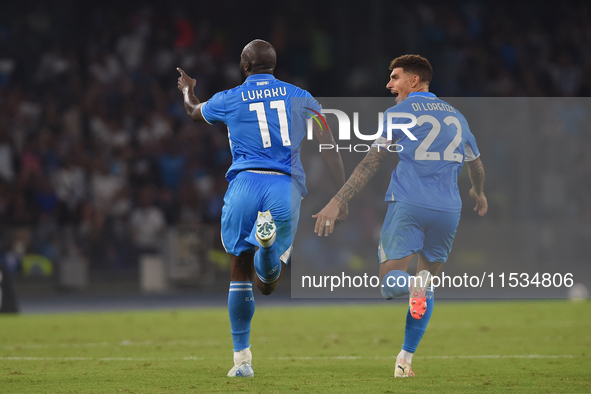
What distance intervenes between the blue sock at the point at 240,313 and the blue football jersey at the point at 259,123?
0.84m

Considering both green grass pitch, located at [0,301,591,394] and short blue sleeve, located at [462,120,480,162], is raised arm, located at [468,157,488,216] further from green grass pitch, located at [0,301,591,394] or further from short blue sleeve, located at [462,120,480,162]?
green grass pitch, located at [0,301,591,394]

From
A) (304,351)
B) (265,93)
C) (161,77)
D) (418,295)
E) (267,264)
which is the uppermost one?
(161,77)

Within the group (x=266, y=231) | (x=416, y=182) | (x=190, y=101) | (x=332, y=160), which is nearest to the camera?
(x=266, y=231)

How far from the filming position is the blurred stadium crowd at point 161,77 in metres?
14.7

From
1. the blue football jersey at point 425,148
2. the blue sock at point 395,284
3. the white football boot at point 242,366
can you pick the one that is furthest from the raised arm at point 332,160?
the white football boot at point 242,366

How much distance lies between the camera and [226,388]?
504 centimetres

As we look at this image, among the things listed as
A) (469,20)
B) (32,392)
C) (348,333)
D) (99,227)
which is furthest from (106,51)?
(32,392)

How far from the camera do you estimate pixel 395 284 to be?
5.46m

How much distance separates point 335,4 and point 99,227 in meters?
8.16

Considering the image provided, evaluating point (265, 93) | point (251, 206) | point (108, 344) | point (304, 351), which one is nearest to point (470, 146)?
point (265, 93)

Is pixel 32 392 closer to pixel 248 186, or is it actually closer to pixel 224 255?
pixel 248 186

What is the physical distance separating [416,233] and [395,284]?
1.44 feet

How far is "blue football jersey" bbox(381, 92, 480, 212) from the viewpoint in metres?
5.76

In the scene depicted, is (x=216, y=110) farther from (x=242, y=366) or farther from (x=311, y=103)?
(x=242, y=366)
